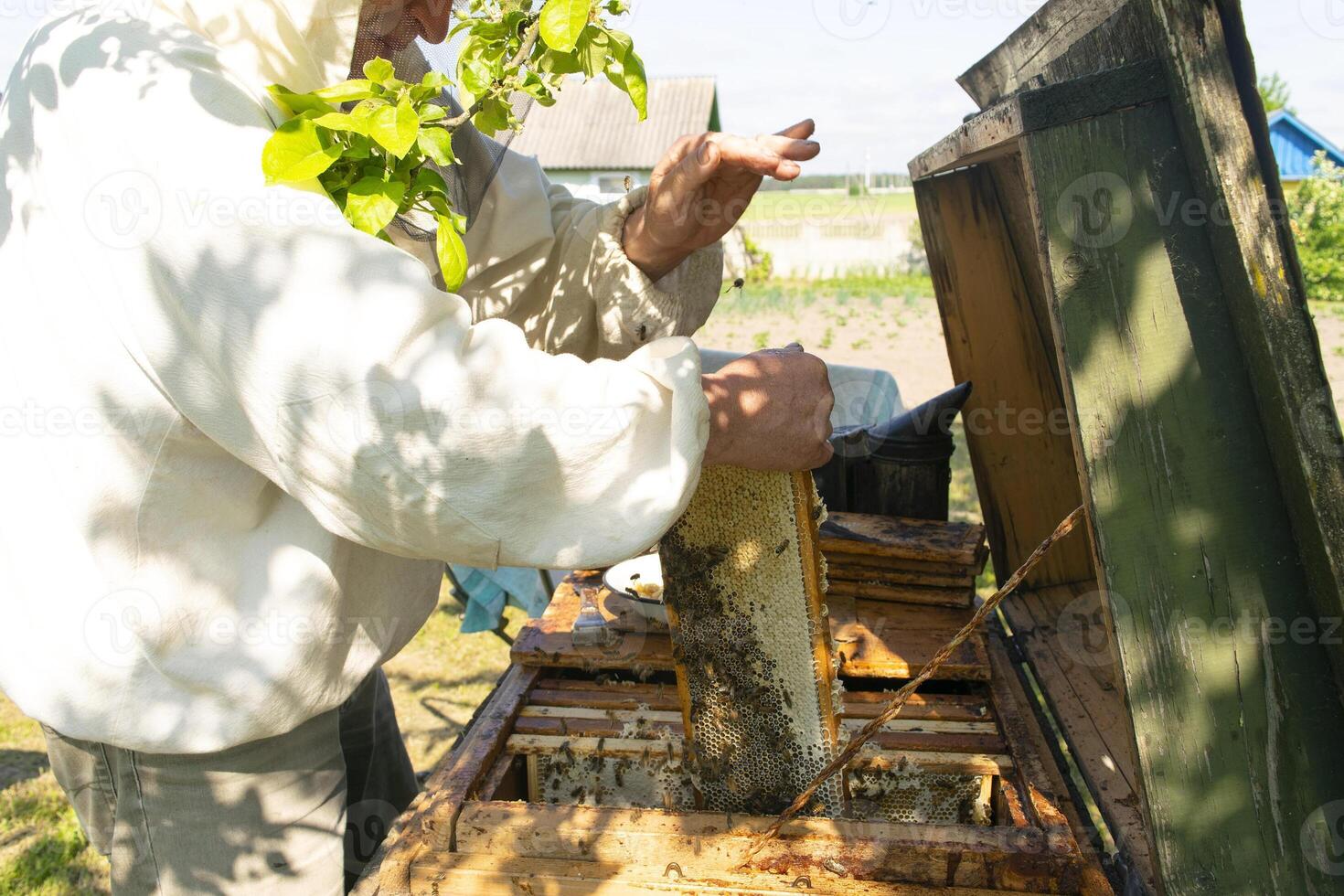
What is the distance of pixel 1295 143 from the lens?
28.5 meters

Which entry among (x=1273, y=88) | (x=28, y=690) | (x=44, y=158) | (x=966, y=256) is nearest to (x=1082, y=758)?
(x=966, y=256)

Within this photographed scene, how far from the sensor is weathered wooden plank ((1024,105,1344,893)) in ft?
4.14

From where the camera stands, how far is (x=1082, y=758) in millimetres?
1884

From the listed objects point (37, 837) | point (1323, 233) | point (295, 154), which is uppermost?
point (1323, 233)

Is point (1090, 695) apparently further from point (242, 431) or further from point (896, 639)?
point (242, 431)

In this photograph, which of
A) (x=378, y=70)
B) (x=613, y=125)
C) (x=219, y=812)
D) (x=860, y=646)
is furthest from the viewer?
(x=613, y=125)

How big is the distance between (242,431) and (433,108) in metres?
0.50

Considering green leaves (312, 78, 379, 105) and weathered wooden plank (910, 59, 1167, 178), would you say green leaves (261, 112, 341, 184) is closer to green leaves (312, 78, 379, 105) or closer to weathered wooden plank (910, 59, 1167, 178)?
green leaves (312, 78, 379, 105)

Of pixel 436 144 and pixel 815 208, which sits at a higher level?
pixel 815 208

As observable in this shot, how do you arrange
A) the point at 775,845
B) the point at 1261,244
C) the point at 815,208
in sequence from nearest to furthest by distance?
the point at 1261,244, the point at 775,845, the point at 815,208

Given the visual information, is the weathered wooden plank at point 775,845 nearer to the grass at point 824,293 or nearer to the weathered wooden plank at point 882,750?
the weathered wooden plank at point 882,750

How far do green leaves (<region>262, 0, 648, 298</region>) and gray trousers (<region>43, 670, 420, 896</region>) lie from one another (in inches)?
37.1

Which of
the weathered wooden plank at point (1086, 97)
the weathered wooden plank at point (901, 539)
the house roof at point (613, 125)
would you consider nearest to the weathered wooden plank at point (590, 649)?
the weathered wooden plank at point (901, 539)

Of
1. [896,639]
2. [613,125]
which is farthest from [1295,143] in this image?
[896,639]
